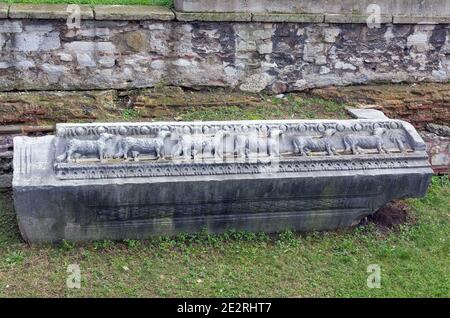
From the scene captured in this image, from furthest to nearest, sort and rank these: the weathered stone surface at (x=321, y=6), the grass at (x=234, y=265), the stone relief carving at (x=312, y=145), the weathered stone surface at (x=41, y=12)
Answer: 1. the weathered stone surface at (x=321, y=6)
2. the weathered stone surface at (x=41, y=12)
3. the stone relief carving at (x=312, y=145)
4. the grass at (x=234, y=265)

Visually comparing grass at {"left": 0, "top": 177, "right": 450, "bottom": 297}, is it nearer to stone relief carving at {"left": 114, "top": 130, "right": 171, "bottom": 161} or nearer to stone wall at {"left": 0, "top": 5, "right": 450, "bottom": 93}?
stone relief carving at {"left": 114, "top": 130, "right": 171, "bottom": 161}

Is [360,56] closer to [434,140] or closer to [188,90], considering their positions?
[434,140]

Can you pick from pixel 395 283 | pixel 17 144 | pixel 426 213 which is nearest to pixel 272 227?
pixel 395 283

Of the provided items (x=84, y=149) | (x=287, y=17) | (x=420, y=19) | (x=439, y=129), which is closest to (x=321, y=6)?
(x=287, y=17)

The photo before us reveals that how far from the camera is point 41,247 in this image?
170 inches

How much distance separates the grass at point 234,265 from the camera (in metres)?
4.02

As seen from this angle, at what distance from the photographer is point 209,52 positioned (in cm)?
629

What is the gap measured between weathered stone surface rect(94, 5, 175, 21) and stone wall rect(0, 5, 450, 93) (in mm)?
11

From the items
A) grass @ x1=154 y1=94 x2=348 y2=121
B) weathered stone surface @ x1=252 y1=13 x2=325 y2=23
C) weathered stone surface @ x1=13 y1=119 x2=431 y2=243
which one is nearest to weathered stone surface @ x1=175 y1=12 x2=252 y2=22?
weathered stone surface @ x1=252 y1=13 x2=325 y2=23

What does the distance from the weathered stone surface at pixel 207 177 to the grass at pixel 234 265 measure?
0.41 feet

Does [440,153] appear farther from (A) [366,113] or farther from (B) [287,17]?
(B) [287,17]

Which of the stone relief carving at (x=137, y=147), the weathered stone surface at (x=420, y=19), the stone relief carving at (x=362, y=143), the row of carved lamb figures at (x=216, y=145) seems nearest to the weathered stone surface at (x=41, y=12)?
the row of carved lamb figures at (x=216, y=145)

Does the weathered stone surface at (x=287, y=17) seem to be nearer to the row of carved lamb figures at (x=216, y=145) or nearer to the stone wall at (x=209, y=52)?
the stone wall at (x=209, y=52)

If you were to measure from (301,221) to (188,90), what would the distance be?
91.7 inches
